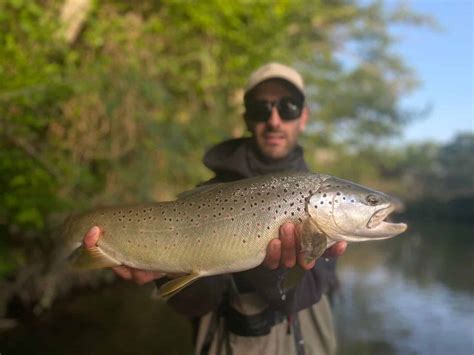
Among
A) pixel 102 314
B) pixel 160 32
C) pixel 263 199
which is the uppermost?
pixel 160 32

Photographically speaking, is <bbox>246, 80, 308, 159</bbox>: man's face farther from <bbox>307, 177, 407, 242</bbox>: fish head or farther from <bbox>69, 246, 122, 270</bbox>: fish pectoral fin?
<bbox>69, 246, 122, 270</bbox>: fish pectoral fin

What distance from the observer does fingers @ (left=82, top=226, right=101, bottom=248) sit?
88.3 inches

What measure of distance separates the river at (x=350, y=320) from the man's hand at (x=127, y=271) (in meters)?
4.53

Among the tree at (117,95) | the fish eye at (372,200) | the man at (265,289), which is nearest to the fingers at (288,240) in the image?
the man at (265,289)

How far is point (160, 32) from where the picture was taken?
319 inches

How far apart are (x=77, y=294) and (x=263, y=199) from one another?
23.1ft

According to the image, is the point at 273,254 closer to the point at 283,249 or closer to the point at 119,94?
the point at 283,249

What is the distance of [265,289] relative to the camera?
2.23m

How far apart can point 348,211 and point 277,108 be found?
963mm

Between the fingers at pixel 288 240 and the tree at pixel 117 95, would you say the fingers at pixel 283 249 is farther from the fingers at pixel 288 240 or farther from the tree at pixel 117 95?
the tree at pixel 117 95

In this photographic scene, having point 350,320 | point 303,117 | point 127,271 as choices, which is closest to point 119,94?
point 303,117

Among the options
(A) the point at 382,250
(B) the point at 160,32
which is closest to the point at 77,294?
(B) the point at 160,32

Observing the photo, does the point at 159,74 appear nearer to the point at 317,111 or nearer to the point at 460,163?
the point at 317,111

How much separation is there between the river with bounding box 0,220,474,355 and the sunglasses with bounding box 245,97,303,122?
418 cm
